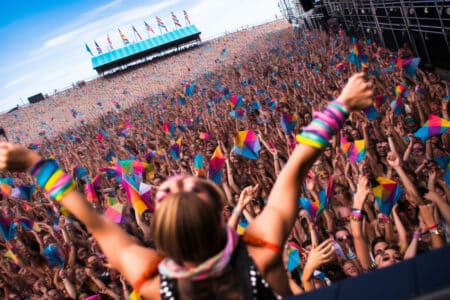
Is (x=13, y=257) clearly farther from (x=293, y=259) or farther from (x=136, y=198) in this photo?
(x=293, y=259)

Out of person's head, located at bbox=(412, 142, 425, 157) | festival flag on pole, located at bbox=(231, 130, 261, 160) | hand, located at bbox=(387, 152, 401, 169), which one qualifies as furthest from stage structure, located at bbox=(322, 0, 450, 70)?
hand, located at bbox=(387, 152, 401, 169)

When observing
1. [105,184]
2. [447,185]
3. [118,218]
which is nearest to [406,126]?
[447,185]

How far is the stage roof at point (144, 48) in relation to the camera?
2029 inches

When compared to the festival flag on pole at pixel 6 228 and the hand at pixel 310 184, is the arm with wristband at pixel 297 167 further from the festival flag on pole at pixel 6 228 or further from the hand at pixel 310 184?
the festival flag on pole at pixel 6 228

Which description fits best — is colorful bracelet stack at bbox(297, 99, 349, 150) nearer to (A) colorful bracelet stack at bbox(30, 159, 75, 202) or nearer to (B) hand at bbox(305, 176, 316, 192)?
(A) colorful bracelet stack at bbox(30, 159, 75, 202)

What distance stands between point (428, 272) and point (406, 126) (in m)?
5.93

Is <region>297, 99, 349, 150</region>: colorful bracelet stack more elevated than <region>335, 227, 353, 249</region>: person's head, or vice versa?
<region>297, 99, 349, 150</region>: colorful bracelet stack

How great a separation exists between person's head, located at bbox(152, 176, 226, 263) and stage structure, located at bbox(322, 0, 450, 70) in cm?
908

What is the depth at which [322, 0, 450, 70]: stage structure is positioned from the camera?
34.7ft

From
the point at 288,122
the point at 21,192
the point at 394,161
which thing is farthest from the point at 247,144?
the point at 21,192

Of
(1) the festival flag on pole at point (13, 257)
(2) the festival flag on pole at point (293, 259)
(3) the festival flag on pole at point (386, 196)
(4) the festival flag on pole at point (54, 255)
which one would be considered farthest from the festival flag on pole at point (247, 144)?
(1) the festival flag on pole at point (13, 257)

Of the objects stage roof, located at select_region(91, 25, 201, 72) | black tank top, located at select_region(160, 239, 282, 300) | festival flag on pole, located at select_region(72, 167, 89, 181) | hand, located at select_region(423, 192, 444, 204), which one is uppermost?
stage roof, located at select_region(91, 25, 201, 72)

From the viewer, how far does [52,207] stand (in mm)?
8812

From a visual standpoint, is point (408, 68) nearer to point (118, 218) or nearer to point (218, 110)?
point (118, 218)
